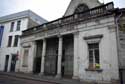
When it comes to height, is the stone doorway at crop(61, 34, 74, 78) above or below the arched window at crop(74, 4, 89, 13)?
below

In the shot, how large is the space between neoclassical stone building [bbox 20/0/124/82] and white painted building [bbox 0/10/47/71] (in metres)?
4.25

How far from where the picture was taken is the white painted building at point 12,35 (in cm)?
1938

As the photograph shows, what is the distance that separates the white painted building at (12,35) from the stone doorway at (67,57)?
8.26 meters

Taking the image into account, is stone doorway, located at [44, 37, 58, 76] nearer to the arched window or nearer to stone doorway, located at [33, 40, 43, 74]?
stone doorway, located at [33, 40, 43, 74]

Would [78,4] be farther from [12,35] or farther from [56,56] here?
[12,35]

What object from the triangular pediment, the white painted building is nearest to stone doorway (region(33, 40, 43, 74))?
the white painted building

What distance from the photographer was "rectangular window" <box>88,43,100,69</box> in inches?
403

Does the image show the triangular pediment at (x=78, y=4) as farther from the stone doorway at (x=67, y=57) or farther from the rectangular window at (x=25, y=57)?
the rectangular window at (x=25, y=57)

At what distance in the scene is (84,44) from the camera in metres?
11.1

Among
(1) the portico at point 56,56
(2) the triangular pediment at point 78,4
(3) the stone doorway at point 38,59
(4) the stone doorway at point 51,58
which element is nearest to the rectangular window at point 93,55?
(1) the portico at point 56,56

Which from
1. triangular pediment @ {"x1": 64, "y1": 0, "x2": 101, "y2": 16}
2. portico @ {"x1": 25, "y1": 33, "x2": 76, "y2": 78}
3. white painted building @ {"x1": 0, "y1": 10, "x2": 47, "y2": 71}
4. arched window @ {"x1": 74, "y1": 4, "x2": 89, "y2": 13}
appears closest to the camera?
portico @ {"x1": 25, "y1": 33, "x2": 76, "y2": 78}

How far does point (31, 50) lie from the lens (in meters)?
16.3

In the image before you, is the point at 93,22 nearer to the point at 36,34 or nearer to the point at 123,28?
the point at 123,28

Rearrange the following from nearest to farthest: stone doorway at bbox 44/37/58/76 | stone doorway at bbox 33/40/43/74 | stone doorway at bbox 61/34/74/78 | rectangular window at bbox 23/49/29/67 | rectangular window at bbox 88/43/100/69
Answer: rectangular window at bbox 88/43/100/69
stone doorway at bbox 61/34/74/78
stone doorway at bbox 44/37/58/76
stone doorway at bbox 33/40/43/74
rectangular window at bbox 23/49/29/67
